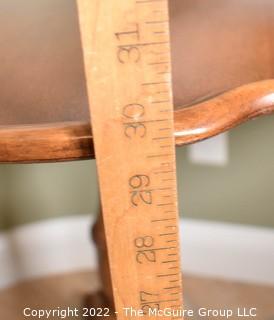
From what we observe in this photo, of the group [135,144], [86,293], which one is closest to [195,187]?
[86,293]

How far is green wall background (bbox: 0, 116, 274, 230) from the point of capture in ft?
2.91

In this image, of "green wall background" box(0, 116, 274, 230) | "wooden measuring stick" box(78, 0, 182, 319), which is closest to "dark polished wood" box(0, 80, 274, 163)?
"wooden measuring stick" box(78, 0, 182, 319)

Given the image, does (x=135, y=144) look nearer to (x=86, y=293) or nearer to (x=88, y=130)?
(x=88, y=130)

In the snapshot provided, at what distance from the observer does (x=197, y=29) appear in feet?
1.52

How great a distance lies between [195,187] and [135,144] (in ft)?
1.98

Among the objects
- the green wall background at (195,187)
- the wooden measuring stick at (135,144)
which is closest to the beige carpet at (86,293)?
the green wall background at (195,187)

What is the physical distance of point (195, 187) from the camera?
0.95 m

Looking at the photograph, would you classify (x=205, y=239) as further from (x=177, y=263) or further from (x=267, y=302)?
(x=177, y=263)

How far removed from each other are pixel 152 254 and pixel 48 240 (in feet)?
2.22

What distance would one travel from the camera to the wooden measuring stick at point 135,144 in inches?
12.9

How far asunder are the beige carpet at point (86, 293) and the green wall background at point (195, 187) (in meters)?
0.13

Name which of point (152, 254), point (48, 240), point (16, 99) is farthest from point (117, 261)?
point (48, 240)

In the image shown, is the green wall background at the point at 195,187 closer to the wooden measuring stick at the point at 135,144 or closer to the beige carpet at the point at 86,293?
the beige carpet at the point at 86,293

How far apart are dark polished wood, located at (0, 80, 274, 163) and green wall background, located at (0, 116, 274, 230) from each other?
0.51 metres
